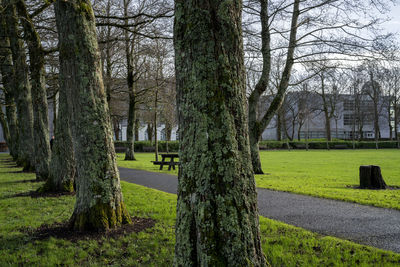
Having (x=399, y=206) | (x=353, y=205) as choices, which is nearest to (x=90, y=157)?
(x=353, y=205)

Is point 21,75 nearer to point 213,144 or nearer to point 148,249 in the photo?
point 148,249

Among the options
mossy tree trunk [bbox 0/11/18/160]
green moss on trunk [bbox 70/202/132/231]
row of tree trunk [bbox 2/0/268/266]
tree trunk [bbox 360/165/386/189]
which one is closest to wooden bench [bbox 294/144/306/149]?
mossy tree trunk [bbox 0/11/18/160]

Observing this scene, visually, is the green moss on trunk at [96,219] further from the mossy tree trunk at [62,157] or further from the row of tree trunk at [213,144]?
the mossy tree trunk at [62,157]

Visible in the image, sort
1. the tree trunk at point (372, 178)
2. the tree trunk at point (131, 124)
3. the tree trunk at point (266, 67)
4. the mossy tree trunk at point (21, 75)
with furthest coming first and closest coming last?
the tree trunk at point (131, 124)
the tree trunk at point (266, 67)
the mossy tree trunk at point (21, 75)
the tree trunk at point (372, 178)

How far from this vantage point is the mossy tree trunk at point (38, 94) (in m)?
10.7

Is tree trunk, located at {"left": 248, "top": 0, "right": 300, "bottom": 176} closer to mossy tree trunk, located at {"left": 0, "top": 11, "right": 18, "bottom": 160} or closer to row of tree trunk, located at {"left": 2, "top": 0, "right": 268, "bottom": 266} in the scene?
row of tree trunk, located at {"left": 2, "top": 0, "right": 268, "bottom": 266}


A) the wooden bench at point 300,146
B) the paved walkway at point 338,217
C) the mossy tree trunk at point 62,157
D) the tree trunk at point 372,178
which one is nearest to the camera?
the paved walkway at point 338,217

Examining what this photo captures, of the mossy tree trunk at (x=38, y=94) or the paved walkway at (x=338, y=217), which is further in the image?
the mossy tree trunk at (x=38, y=94)

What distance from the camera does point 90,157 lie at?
18.0ft

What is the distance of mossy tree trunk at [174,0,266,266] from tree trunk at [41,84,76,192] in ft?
23.2

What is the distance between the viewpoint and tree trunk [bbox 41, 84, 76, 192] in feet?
29.9

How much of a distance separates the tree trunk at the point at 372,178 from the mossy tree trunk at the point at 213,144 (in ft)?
30.6

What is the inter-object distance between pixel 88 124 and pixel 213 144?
3397mm

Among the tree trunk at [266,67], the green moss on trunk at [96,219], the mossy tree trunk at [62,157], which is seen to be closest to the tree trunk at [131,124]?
the tree trunk at [266,67]
